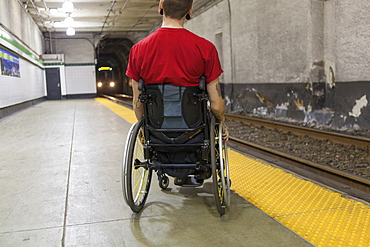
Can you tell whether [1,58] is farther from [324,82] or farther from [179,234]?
[179,234]

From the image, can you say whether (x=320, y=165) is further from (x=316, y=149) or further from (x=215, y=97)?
(x=215, y=97)

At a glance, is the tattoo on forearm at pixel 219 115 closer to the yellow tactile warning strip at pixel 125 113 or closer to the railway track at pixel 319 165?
the railway track at pixel 319 165

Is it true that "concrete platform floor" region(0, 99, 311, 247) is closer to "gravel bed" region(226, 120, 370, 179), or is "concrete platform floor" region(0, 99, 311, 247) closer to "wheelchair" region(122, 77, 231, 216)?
"wheelchair" region(122, 77, 231, 216)

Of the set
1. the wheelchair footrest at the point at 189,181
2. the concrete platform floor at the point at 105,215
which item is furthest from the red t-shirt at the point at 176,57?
the concrete platform floor at the point at 105,215

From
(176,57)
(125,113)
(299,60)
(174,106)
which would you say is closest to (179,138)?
(174,106)

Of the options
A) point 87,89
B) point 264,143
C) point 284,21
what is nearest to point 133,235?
point 264,143

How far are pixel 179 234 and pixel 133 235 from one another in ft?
0.98

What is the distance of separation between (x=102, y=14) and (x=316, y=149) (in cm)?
1713

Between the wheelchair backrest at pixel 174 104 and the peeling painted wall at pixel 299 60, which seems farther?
the peeling painted wall at pixel 299 60

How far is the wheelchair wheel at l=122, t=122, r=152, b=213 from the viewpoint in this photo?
98.3 inches

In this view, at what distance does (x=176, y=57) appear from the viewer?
7.85ft

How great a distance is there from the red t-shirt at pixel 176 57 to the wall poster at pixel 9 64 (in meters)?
10.7

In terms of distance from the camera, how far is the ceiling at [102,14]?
667 inches

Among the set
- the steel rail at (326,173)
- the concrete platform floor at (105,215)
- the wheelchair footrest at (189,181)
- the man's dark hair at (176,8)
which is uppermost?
the man's dark hair at (176,8)
